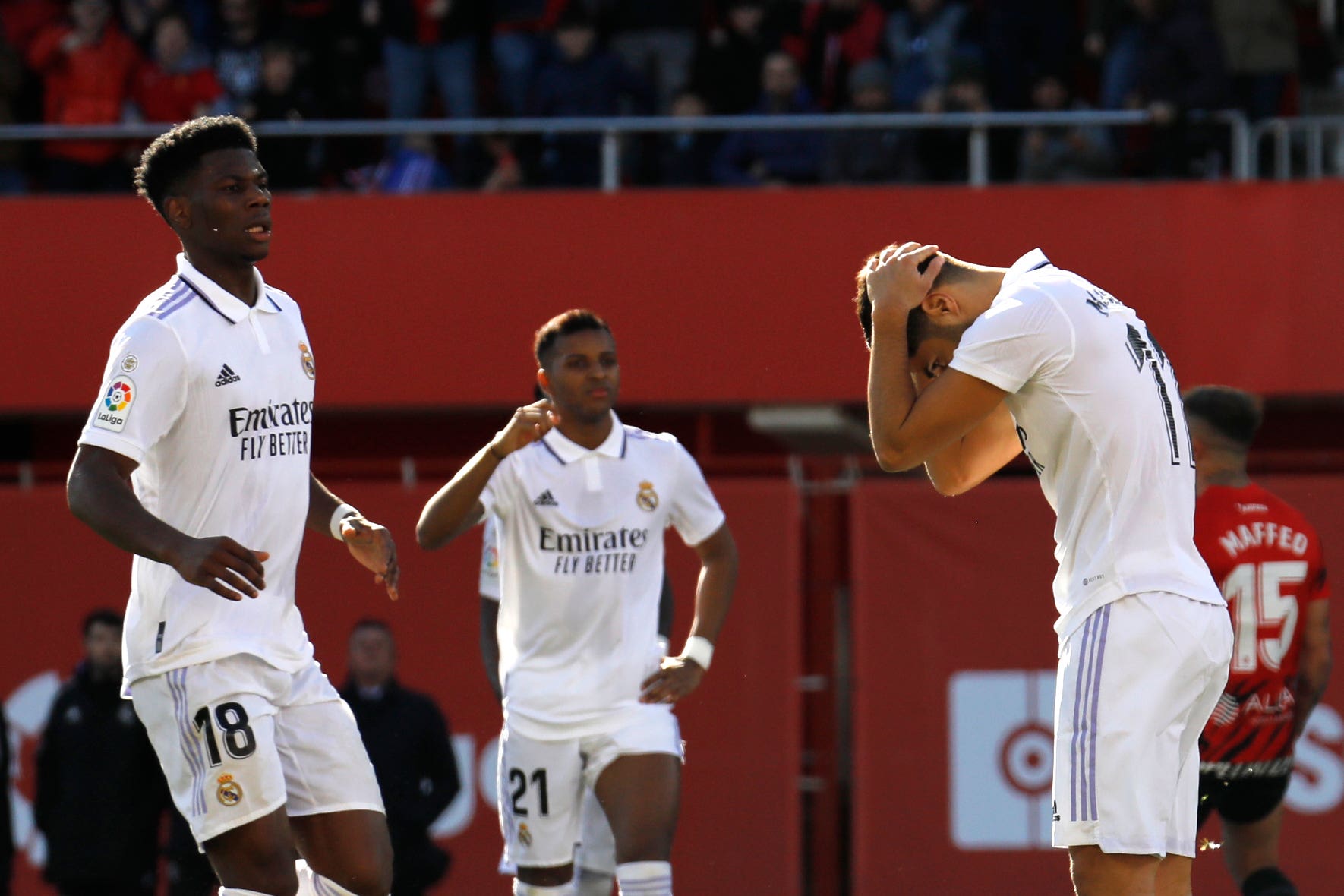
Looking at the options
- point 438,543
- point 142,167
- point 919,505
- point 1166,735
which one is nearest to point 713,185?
point 919,505

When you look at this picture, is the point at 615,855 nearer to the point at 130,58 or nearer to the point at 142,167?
the point at 142,167

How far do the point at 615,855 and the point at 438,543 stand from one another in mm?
1297

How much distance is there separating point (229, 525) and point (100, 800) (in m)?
4.64

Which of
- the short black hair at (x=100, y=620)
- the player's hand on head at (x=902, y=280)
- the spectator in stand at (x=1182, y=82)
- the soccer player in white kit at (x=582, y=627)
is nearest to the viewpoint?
the player's hand on head at (x=902, y=280)

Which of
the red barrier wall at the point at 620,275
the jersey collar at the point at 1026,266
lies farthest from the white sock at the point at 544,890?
the red barrier wall at the point at 620,275

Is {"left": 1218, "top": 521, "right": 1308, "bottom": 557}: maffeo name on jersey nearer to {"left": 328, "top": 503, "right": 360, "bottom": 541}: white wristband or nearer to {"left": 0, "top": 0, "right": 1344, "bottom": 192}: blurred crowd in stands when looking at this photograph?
{"left": 328, "top": 503, "right": 360, "bottom": 541}: white wristband

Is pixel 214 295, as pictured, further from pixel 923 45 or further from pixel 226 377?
pixel 923 45

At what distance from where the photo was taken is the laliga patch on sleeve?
4.72 meters

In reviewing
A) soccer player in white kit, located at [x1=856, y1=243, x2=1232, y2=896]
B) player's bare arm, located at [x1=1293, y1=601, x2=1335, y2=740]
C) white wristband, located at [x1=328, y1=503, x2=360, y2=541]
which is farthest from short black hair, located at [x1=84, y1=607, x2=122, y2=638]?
soccer player in white kit, located at [x1=856, y1=243, x2=1232, y2=896]

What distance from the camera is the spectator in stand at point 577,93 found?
475 inches

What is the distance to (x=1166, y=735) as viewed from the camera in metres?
4.41

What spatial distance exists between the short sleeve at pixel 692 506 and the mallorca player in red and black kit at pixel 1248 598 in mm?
1785

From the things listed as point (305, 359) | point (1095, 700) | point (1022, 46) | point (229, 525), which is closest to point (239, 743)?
point (229, 525)

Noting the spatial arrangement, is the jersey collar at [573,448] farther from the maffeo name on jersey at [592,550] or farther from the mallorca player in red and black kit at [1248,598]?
the mallorca player in red and black kit at [1248,598]
